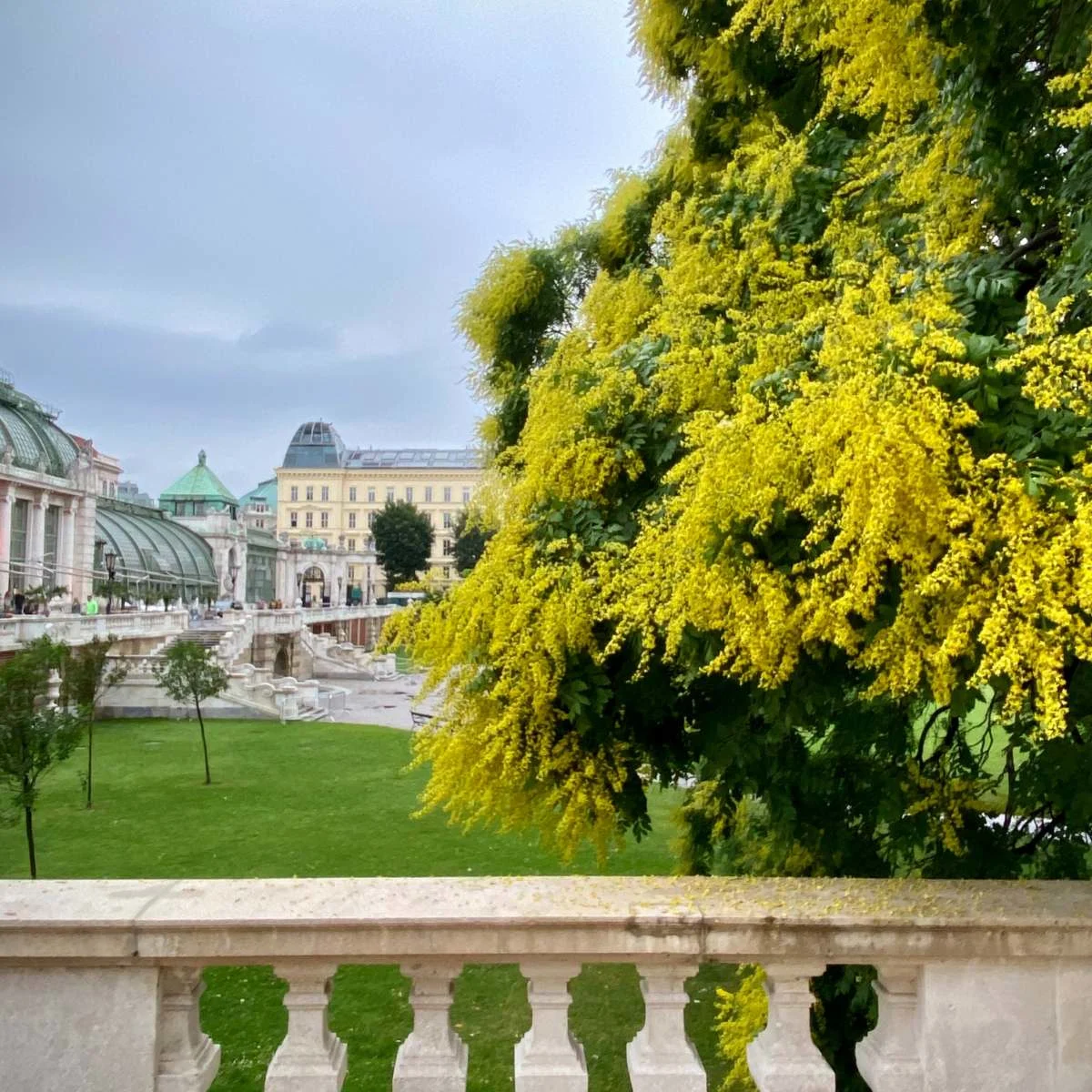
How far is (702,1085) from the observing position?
108 inches

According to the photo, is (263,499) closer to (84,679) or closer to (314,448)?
(314,448)

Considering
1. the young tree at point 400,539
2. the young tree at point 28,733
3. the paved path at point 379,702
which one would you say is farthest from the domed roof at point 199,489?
the young tree at point 28,733

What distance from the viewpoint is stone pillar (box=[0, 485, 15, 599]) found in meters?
47.3

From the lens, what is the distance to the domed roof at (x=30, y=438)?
49.3 meters

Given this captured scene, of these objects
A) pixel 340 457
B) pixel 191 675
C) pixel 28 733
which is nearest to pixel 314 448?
pixel 340 457

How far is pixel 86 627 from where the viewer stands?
31391mm

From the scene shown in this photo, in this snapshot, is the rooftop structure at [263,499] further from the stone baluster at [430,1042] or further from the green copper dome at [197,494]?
the stone baluster at [430,1042]

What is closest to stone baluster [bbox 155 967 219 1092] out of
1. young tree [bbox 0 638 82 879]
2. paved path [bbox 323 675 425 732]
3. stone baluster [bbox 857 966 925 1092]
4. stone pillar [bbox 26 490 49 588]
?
stone baluster [bbox 857 966 925 1092]

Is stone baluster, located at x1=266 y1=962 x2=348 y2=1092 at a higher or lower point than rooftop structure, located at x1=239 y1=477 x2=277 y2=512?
lower

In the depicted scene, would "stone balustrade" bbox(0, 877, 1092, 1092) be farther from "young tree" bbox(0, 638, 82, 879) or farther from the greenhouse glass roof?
the greenhouse glass roof

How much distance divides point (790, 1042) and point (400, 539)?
2935 inches

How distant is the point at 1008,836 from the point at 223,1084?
6.80 m

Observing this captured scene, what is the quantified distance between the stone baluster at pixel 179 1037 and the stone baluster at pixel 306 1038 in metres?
0.22

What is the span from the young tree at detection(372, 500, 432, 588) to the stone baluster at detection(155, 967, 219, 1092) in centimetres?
7333
